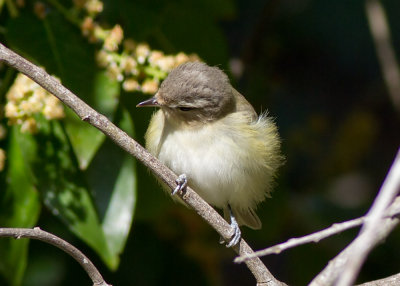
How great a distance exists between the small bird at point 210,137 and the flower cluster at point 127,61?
0.75 ft

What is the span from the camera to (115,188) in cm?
313

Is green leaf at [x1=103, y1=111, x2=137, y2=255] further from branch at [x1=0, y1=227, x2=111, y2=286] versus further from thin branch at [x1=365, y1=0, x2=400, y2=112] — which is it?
thin branch at [x1=365, y1=0, x2=400, y2=112]

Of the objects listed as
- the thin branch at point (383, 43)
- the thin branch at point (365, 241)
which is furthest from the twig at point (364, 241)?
the thin branch at point (383, 43)

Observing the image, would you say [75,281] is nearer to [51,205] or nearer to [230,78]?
[51,205]

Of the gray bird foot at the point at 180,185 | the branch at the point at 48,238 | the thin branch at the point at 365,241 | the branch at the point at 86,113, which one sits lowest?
the thin branch at the point at 365,241

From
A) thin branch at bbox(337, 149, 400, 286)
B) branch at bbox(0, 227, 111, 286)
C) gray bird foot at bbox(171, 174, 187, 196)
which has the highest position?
gray bird foot at bbox(171, 174, 187, 196)

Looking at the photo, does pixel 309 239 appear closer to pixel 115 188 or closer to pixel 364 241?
pixel 364 241

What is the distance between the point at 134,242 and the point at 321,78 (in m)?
3.03

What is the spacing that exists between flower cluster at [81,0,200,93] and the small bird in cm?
23

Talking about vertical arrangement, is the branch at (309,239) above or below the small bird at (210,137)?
below

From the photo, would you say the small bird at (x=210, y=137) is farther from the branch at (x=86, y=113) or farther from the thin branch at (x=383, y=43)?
the thin branch at (x=383, y=43)

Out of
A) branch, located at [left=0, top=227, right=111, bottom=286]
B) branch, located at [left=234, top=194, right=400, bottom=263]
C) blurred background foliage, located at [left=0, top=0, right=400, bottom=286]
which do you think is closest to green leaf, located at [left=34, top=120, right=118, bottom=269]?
blurred background foliage, located at [left=0, top=0, right=400, bottom=286]

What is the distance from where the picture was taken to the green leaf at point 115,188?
305 cm

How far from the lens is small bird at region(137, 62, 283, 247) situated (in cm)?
332
